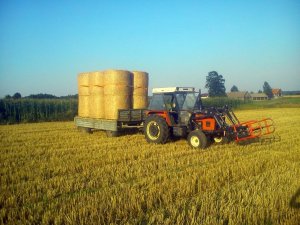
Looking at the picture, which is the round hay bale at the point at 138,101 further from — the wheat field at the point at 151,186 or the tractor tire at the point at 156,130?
the wheat field at the point at 151,186

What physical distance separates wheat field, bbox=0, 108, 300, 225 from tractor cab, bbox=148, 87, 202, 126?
1322 mm

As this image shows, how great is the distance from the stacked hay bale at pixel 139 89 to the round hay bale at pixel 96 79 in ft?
4.45

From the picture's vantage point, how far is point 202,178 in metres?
6.06

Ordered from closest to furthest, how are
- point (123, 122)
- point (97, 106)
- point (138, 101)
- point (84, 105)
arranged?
point (123, 122), point (138, 101), point (97, 106), point (84, 105)

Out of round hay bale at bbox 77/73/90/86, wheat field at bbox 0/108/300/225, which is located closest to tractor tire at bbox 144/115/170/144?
wheat field at bbox 0/108/300/225

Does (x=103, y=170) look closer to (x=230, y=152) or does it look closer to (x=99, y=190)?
(x=99, y=190)

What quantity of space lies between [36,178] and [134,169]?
205 centimetres

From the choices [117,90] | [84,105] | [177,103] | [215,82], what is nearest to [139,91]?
[117,90]

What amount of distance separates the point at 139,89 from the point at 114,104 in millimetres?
1264

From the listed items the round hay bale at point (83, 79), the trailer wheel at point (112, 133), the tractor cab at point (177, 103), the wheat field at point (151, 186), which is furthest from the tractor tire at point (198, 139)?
the round hay bale at point (83, 79)

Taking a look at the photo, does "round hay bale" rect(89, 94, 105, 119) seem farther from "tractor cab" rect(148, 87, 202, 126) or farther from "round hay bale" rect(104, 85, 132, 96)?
"tractor cab" rect(148, 87, 202, 126)

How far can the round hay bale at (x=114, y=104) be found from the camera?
1227 centimetres

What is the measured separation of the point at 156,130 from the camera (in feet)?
34.9

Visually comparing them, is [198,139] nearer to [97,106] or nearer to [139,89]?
[139,89]
